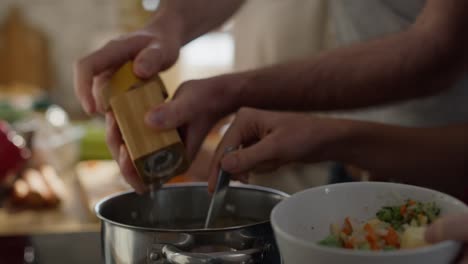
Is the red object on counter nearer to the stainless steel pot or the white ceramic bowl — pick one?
the stainless steel pot

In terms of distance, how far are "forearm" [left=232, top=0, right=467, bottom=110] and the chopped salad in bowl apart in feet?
1.37

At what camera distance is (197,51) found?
302 centimetres

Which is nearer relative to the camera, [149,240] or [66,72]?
[149,240]

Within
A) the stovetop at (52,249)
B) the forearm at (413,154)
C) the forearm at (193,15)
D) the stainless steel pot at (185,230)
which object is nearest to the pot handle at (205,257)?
the stainless steel pot at (185,230)

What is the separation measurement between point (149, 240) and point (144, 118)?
20cm

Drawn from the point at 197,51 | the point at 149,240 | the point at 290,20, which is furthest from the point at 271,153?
the point at 197,51

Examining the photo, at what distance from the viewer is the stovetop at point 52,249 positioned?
811 millimetres

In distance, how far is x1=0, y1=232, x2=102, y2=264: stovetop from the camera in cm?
81

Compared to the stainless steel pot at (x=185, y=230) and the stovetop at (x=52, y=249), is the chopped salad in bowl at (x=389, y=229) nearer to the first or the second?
the stainless steel pot at (x=185, y=230)

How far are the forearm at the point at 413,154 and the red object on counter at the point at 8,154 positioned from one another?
0.91 m

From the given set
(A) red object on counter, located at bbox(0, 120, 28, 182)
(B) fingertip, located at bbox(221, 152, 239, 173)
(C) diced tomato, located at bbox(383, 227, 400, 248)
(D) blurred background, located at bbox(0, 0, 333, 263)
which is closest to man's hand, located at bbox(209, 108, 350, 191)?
(B) fingertip, located at bbox(221, 152, 239, 173)

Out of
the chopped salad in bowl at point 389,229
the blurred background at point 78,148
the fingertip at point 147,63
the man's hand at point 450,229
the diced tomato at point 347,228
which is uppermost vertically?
the fingertip at point 147,63

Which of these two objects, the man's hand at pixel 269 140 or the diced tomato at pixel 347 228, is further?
the man's hand at pixel 269 140

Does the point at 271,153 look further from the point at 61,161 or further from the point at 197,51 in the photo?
the point at 197,51
